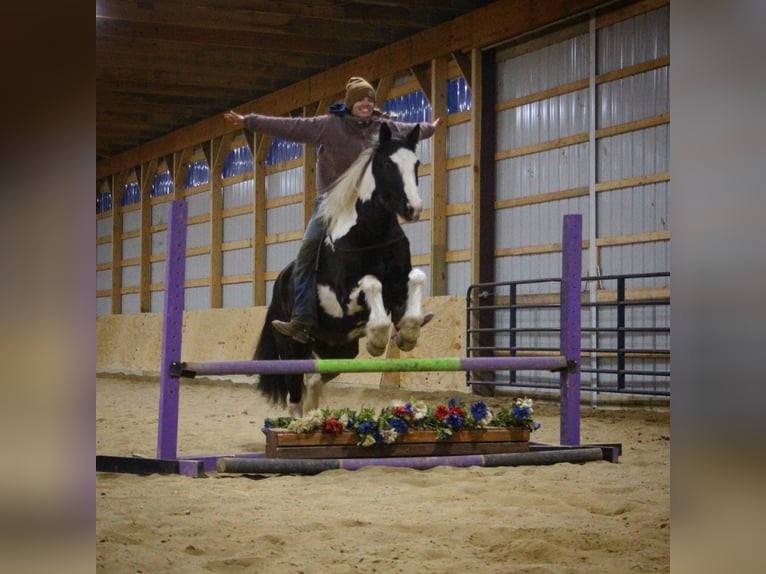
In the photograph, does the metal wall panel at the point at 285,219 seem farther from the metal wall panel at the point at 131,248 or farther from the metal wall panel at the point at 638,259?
the metal wall panel at the point at 638,259

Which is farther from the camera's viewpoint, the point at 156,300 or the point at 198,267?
the point at 156,300

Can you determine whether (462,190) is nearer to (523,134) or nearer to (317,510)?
(523,134)

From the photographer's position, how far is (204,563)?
2.46 m

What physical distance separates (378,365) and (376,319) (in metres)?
0.26

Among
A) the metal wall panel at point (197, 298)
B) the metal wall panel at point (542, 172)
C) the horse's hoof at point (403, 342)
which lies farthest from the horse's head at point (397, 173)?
the metal wall panel at point (197, 298)

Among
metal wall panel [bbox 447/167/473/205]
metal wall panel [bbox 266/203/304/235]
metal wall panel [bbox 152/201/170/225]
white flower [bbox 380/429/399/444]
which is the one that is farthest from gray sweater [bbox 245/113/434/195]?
metal wall panel [bbox 152/201/170/225]

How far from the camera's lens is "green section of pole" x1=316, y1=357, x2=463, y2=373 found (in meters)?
4.21

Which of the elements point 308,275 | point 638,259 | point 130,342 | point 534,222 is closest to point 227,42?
point 534,222

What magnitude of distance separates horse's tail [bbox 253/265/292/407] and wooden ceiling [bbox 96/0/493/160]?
15.8ft

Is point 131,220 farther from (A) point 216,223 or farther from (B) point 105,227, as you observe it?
(A) point 216,223

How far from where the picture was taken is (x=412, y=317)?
15.1ft

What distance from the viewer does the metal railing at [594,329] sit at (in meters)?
7.48

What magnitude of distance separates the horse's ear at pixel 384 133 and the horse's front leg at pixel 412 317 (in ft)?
2.07
